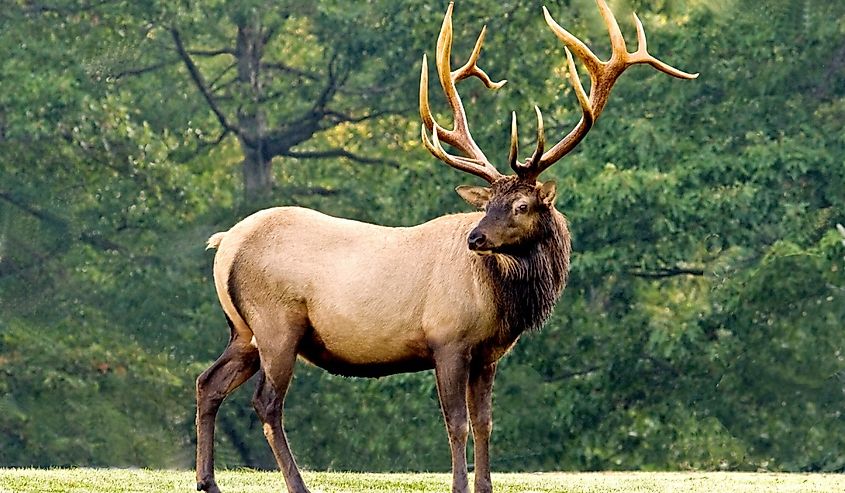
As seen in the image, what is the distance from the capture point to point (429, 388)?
2505 cm

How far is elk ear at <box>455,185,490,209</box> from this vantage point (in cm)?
1102

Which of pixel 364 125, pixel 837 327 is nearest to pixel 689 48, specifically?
pixel 837 327

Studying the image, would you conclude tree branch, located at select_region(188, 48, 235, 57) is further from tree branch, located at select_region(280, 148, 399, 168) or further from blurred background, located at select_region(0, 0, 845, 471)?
tree branch, located at select_region(280, 148, 399, 168)

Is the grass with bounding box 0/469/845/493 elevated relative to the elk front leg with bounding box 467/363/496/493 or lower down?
lower down

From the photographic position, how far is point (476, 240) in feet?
34.9

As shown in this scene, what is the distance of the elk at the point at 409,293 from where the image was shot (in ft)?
35.6

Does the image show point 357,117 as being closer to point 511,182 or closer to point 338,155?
point 338,155

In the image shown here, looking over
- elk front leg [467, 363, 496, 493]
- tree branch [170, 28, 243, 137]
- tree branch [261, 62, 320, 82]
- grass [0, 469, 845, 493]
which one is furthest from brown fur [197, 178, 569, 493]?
tree branch [261, 62, 320, 82]

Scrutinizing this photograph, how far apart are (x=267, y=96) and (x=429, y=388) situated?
264 inches

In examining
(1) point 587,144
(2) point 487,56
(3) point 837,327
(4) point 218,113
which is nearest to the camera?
(3) point 837,327

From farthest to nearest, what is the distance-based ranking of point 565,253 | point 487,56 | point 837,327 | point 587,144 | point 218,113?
point 218,113 < point 487,56 < point 587,144 < point 837,327 < point 565,253

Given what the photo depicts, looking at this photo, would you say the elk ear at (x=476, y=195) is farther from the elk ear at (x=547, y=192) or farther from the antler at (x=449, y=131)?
the elk ear at (x=547, y=192)

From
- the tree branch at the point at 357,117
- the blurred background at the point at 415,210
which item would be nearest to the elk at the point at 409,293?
the blurred background at the point at 415,210

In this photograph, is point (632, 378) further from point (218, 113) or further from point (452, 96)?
point (452, 96)
